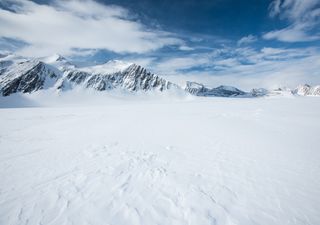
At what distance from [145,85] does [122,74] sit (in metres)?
25.4

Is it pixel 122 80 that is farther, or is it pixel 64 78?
pixel 122 80

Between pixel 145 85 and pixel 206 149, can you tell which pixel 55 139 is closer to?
pixel 206 149

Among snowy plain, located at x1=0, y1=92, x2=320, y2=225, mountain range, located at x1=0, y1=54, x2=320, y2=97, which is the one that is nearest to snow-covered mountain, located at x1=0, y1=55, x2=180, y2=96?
mountain range, located at x1=0, y1=54, x2=320, y2=97

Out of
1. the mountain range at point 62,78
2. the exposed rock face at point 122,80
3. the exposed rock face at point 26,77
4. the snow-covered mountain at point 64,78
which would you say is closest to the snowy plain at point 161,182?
the exposed rock face at point 26,77

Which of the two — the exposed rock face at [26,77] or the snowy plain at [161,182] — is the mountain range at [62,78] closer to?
the exposed rock face at [26,77]

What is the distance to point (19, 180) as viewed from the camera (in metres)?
5.87

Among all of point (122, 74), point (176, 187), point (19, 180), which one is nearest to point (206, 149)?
point (176, 187)

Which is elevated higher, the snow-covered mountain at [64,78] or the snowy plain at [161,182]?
the snow-covered mountain at [64,78]

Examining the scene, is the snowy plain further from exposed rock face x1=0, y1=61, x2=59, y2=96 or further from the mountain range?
the mountain range

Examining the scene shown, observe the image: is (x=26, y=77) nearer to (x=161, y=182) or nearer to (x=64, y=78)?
(x=64, y=78)

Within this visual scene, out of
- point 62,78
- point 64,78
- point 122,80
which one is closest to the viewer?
point 62,78

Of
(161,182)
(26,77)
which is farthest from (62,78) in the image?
(161,182)

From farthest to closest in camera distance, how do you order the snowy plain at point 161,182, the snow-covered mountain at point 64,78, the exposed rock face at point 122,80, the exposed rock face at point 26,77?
the exposed rock face at point 122,80 < the snow-covered mountain at point 64,78 < the exposed rock face at point 26,77 < the snowy plain at point 161,182

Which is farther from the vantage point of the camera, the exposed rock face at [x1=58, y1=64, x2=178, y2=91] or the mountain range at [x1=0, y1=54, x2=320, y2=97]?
the exposed rock face at [x1=58, y1=64, x2=178, y2=91]
